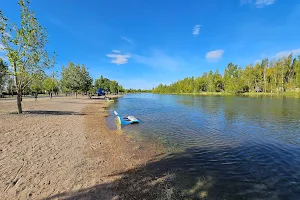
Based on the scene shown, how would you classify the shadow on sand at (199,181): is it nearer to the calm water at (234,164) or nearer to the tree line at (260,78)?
the calm water at (234,164)

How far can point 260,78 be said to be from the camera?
105188 millimetres

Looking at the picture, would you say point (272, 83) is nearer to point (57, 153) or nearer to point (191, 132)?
point (191, 132)

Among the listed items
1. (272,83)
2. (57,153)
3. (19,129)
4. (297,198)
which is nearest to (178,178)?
(297,198)

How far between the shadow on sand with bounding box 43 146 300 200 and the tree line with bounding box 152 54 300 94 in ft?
336

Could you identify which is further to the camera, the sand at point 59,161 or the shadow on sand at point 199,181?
the shadow on sand at point 199,181

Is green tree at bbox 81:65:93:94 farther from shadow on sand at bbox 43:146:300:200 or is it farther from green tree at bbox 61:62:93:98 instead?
shadow on sand at bbox 43:146:300:200

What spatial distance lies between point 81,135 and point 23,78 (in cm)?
1355

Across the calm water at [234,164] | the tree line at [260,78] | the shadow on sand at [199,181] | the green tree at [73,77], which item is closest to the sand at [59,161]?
the shadow on sand at [199,181]

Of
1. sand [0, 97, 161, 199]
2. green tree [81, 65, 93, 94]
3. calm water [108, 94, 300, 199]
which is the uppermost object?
green tree [81, 65, 93, 94]

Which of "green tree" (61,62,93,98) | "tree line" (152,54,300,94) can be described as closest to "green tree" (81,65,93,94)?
"green tree" (61,62,93,98)

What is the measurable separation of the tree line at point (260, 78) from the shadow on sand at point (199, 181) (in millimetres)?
102563

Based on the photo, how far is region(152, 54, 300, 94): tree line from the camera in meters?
92.4

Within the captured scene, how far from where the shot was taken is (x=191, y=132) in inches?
591

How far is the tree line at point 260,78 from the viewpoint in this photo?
9238 centimetres
